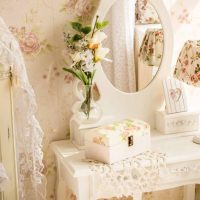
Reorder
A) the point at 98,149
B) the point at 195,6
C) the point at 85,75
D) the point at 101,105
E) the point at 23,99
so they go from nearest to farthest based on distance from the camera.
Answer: the point at 23,99 → the point at 98,149 → the point at 85,75 → the point at 101,105 → the point at 195,6

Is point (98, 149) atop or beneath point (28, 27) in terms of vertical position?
beneath

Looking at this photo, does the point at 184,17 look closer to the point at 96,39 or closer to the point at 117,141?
the point at 96,39

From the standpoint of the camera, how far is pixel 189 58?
2.03 m

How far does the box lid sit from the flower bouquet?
0.72 feet

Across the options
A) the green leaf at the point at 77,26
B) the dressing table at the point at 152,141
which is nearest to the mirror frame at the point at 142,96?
the dressing table at the point at 152,141

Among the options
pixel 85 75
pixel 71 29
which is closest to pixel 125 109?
pixel 85 75

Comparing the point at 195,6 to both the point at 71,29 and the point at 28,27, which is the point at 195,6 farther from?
the point at 28,27

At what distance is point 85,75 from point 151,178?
0.56 m

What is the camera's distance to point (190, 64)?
6.62ft

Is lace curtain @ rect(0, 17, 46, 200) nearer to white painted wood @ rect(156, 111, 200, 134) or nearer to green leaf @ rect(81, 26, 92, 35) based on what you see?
green leaf @ rect(81, 26, 92, 35)

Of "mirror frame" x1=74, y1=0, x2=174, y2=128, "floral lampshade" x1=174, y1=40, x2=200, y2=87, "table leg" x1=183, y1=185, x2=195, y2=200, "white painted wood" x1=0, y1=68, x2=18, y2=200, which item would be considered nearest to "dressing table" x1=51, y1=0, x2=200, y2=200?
"mirror frame" x1=74, y1=0, x2=174, y2=128

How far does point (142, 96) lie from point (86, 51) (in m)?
0.44

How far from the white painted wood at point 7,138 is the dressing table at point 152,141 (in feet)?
0.81

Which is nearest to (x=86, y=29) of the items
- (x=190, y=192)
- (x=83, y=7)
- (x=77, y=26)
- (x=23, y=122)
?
(x=77, y=26)
